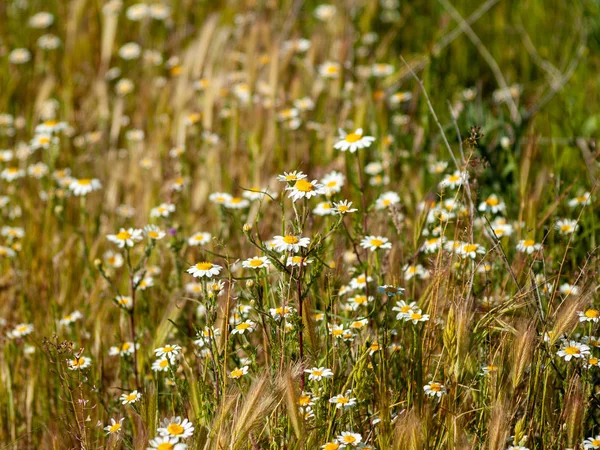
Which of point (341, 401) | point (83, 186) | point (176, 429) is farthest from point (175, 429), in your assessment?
point (83, 186)

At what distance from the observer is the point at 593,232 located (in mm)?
2064

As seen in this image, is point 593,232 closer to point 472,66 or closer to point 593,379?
point 593,379

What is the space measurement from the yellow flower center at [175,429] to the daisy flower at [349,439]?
0.92 feet

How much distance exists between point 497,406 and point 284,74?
2325 millimetres

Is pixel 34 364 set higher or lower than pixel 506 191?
lower

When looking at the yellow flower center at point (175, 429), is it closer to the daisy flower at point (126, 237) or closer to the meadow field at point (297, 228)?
the meadow field at point (297, 228)

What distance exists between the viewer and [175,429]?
4.27 feet

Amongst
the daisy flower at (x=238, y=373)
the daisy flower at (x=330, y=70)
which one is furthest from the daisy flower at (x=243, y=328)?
the daisy flower at (x=330, y=70)

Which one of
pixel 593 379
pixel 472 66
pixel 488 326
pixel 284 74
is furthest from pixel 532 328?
pixel 472 66

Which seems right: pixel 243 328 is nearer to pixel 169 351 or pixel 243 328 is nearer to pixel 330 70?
pixel 169 351

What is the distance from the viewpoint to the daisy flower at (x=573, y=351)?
4.87 ft

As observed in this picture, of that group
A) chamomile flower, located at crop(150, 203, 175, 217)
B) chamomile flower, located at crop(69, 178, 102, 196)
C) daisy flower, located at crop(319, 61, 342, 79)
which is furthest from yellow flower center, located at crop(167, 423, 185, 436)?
daisy flower, located at crop(319, 61, 342, 79)

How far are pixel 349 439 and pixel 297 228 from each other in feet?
1.32

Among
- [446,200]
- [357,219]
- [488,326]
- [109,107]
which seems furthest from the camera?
[109,107]
